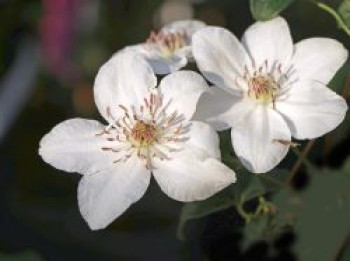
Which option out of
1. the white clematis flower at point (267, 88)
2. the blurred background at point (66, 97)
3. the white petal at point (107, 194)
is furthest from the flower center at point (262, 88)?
the blurred background at point (66, 97)

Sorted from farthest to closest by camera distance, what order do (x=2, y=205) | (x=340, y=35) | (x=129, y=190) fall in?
(x=2, y=205) → (x=340, y=35) → (x=129, y=190)

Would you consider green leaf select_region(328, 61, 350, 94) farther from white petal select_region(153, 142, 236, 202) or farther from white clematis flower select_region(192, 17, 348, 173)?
white petal select_region(153, 142, 236, 202)

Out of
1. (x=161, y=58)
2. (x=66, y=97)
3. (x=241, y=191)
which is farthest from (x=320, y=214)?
(x=66, y=97)

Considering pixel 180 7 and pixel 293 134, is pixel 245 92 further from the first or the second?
pixel 180 7

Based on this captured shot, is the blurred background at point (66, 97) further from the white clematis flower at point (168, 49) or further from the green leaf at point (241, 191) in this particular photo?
the green leaf at point (241, 191)

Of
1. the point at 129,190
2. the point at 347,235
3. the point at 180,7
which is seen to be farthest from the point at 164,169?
the point at 180,7
